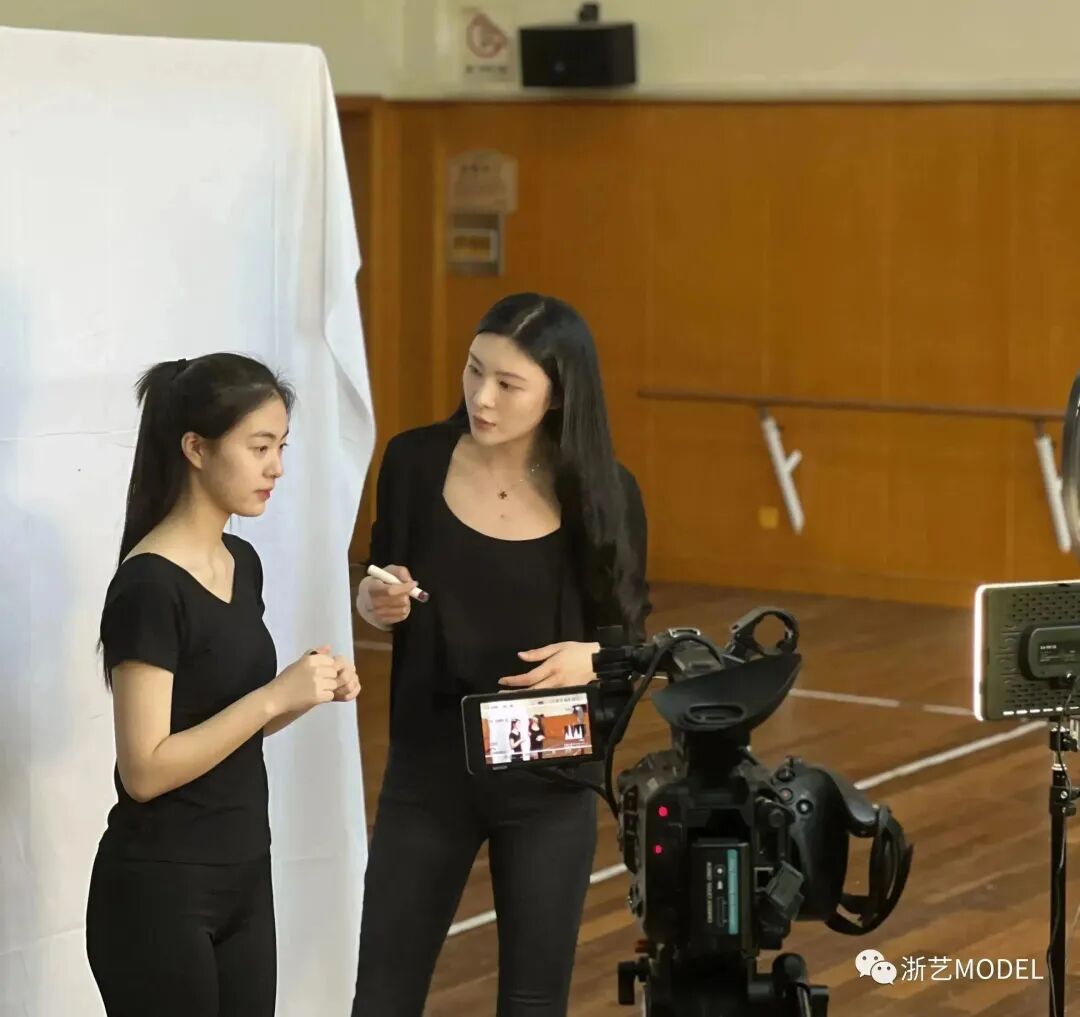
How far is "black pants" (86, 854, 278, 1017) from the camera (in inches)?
94.1

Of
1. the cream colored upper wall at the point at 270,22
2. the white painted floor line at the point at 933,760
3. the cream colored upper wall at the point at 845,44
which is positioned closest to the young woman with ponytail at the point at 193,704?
the white painted floor line at the point at 933,760

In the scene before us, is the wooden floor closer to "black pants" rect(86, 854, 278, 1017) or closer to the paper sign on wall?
"black pants" rect(86, 854, 278, 1017)

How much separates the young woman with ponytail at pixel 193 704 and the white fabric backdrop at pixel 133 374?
1.62ft

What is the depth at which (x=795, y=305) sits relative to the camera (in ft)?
30.6

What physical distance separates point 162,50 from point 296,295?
454 mm

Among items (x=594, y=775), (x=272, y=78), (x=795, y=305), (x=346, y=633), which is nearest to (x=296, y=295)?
(x=272, y=78)

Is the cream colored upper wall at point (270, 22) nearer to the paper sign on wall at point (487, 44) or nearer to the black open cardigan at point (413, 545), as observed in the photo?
the paper sign on wall at point (487, 44)

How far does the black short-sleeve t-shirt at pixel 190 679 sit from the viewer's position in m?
2.37

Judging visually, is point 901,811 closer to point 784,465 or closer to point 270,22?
point 784,465

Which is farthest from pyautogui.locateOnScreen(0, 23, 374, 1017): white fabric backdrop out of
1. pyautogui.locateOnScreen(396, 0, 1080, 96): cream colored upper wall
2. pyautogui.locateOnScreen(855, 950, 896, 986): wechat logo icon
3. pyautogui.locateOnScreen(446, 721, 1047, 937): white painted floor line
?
pyautogui.locateOnScreen(396, 0, 1080, 96): cream colored upper wall

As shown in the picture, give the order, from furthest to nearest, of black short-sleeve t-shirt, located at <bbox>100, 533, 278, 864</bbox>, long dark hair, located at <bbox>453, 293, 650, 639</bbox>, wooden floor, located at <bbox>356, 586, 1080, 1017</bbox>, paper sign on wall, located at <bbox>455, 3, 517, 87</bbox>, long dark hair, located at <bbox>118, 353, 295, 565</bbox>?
1. paper sign on wall, located at <bbox>455, 3, 517, 87</bbox>
2. wooden floor, located at <bbox>356, 586, 1080, 1017</bbox>
3. long dark hair, located at <bbox>453, 293, 650, 639</bbox>
4. long dark hair, located at <bbox>118, 353, 295, 565</bbox>
5. black short-sleeve t-shirt, located at <bbox>100, 533, 278, 864</bbox>

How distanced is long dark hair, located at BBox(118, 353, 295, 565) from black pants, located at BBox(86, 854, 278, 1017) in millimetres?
403

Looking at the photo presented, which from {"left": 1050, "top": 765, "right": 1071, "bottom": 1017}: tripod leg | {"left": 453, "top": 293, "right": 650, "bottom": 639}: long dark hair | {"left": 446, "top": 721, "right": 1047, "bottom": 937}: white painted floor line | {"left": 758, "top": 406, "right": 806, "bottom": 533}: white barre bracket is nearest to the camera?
{"left": 453, "top": 293, "right": 650, "bottom": 639}: long dark hair

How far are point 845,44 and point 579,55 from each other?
1291 mm
